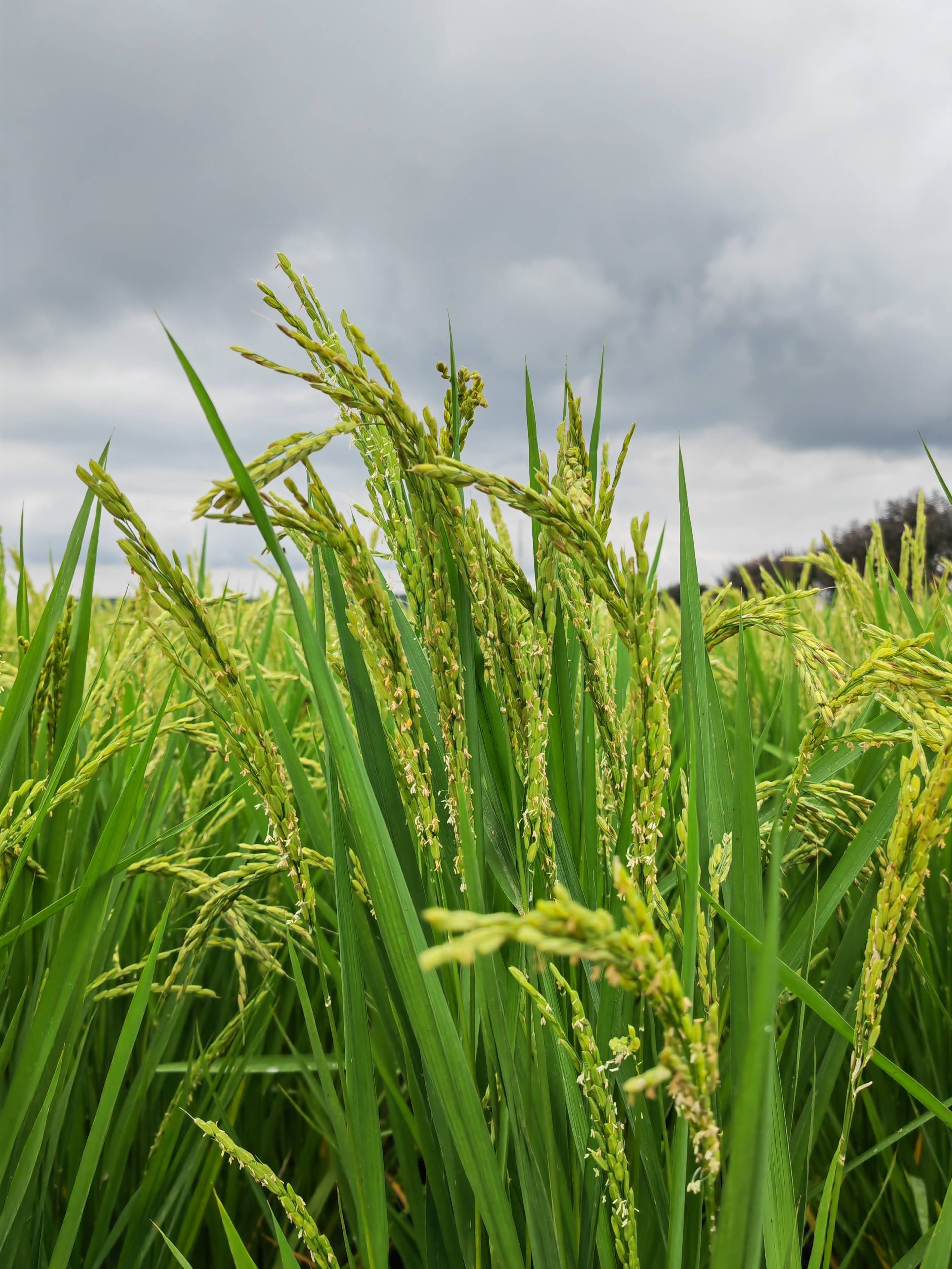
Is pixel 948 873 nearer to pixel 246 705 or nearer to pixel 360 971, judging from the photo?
pixel 360 971

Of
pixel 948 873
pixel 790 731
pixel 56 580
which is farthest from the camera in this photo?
pixel 790 731

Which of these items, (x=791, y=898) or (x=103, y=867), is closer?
(x=103, y=867)

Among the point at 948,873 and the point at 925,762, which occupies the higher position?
the point at 925,762

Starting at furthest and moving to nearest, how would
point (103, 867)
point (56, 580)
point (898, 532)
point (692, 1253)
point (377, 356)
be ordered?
point (898, 532) → point (56, 580) → point (103, 867) → point (692, 1253) → point (377, 356)

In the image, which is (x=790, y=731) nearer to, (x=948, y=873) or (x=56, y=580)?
(x=948, y=873)

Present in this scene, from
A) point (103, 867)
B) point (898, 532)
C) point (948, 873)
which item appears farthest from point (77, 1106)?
point (898, 532)

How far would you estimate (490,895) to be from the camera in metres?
1.00

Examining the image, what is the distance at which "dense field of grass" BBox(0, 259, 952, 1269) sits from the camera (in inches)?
26.1

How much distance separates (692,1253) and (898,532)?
80.6 feet

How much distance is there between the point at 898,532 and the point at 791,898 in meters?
24.0

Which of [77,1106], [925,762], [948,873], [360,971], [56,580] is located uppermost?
[56,580]

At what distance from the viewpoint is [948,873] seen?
1666mm

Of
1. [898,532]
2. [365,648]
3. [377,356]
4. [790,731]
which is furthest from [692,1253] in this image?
[898,532]

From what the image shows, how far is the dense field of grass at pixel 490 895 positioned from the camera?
2.18ft
